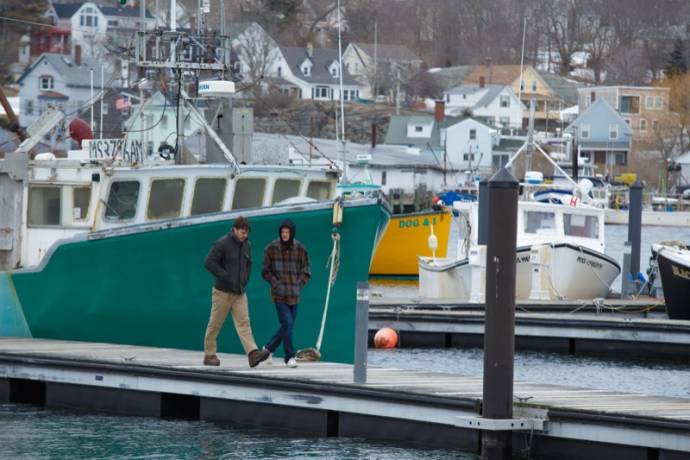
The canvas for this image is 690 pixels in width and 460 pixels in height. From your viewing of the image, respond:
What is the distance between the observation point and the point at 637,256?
3544 cm

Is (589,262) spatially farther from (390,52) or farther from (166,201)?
(390,52)

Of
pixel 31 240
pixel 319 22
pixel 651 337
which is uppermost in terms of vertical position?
pixel 319 22

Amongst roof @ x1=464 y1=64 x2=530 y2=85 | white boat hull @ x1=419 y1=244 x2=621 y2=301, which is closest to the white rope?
white boat hull @ x1=419 y1=244 x2=621 y2=301

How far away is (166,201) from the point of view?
22.2 metres

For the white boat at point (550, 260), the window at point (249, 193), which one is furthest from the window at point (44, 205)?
the white boat at point (550, 260)

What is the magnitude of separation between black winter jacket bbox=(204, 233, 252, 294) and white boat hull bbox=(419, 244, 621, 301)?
14.2 metres

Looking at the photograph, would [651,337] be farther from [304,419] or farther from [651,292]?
[304,419]

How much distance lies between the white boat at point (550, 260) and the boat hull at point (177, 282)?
1046 cm

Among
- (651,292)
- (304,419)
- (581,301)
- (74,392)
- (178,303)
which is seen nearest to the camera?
(304,419)

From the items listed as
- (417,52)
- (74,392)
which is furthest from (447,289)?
(417,52)

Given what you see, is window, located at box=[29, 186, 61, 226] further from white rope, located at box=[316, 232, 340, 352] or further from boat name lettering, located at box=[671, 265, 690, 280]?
boat name lettering, located at box=[671, 265, 690, 280]

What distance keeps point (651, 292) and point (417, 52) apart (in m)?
133

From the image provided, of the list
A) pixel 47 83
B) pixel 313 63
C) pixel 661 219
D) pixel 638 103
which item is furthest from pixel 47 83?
pixel 638 103

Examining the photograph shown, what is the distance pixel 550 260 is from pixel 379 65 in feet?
363
